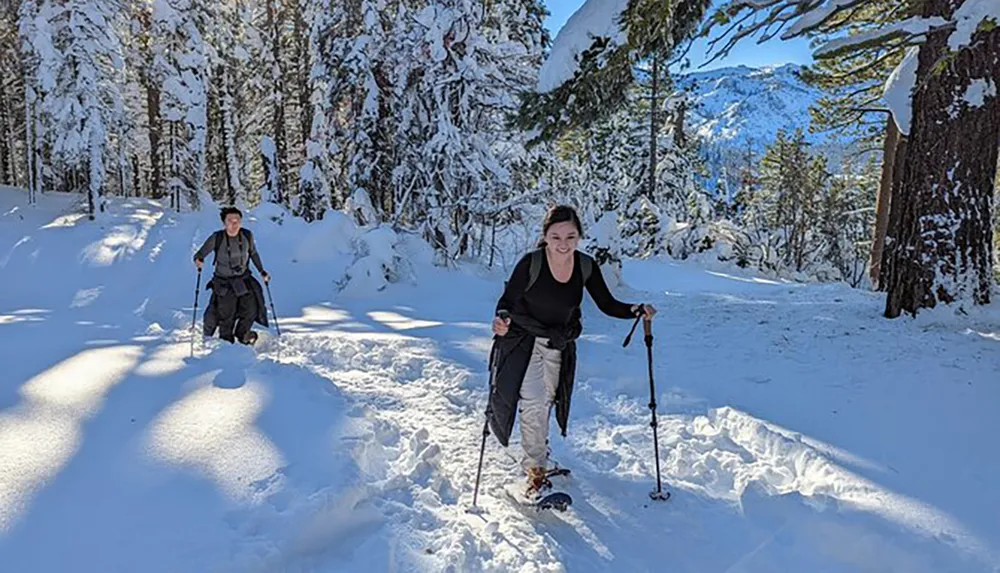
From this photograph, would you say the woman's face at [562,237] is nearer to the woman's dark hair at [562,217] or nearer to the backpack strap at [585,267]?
the woman's dark hair at [562,217]

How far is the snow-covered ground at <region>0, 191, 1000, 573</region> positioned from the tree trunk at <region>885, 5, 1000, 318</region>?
41cm

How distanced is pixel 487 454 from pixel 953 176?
5.72 m

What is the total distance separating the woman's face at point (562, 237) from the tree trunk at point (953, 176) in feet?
16.1

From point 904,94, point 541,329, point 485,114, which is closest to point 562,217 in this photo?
point 541,329

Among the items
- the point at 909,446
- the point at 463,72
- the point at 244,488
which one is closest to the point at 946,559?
the point at 909,446

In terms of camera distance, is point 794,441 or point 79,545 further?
point 794,441

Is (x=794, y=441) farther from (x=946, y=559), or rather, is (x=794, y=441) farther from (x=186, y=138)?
(x=186, y=138)

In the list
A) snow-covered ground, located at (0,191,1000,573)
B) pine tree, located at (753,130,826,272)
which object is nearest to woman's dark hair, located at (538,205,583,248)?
snow-covered ground, located at (0,191,1000,573)

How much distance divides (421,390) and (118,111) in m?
21.5

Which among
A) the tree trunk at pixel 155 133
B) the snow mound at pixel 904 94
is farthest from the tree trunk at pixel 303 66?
the snow mound at pixel 904 94

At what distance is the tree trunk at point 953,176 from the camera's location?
6.30 meters

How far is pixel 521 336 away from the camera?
3.87 meters

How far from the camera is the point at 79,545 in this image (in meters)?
2.66

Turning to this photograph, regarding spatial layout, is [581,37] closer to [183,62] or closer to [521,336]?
[521,336]
